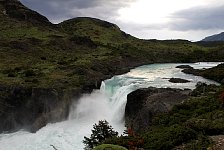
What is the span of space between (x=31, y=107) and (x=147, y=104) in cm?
→ 1895

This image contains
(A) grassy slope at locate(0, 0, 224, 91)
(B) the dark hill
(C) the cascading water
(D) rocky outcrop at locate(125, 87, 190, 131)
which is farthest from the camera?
(B) the dark hill

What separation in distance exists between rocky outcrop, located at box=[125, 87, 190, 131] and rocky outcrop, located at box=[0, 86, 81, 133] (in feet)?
36.7

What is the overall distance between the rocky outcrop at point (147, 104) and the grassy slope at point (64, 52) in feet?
47.0

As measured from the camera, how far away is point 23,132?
49.8 meters

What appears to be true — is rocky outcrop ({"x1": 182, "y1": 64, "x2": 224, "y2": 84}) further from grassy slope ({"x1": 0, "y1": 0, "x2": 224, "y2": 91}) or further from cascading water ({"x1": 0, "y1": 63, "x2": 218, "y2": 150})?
grassy slope ({"x1": 0, "y1": 0, "x2": 224, "y2": 91})

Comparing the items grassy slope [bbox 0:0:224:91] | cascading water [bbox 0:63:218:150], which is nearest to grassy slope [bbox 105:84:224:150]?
cascading water [bbox 0:63:218:150]

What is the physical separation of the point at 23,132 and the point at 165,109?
2166 centimetres

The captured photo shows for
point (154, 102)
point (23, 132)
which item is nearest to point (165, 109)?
point (154, 102)

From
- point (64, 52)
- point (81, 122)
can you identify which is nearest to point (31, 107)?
point (81, 122)

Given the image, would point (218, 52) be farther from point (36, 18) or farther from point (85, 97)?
point (85, 97)

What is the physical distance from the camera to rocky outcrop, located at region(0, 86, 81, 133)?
1992 inches

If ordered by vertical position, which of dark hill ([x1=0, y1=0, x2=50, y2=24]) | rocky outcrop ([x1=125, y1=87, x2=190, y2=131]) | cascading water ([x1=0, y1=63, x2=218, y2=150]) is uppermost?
dark hill ([x1=0, y1=0, x2=50, y2=24])

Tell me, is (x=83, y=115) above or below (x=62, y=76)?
below

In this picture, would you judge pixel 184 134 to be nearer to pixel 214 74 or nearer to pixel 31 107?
pixel 31 107
